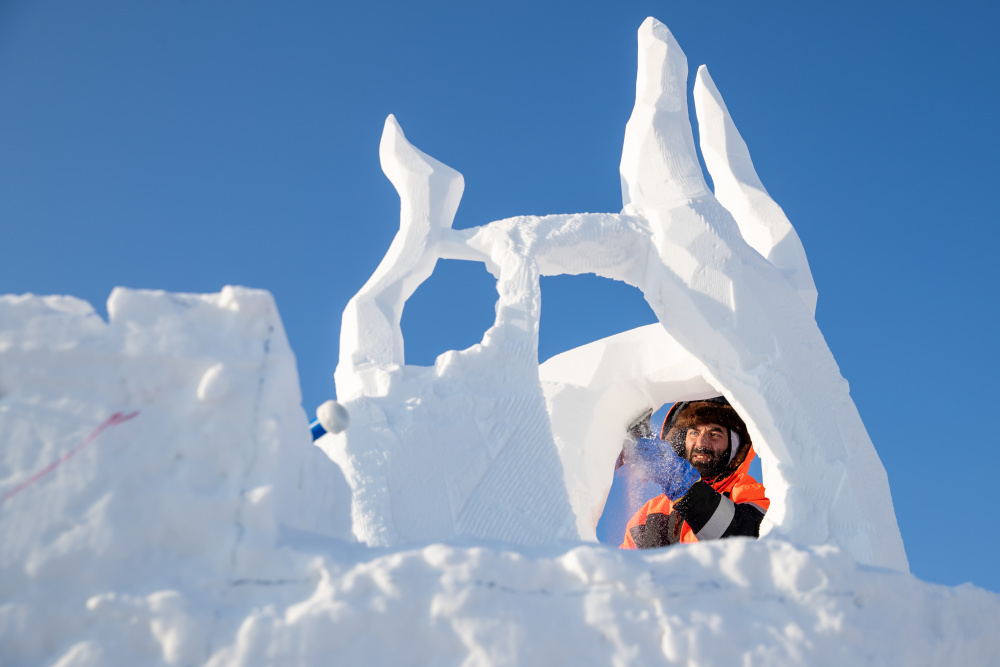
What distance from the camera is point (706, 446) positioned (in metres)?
6.35

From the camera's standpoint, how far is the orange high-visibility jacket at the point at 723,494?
5.91 m

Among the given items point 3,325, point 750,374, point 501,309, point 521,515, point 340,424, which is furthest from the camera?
point 750,374

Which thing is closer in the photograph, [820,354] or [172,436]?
[172,436]

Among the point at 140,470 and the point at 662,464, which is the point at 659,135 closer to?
the point at 662,464

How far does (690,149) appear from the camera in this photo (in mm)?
5262

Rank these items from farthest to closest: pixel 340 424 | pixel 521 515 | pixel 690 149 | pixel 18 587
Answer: pixel 690 149, pixel 521 515, pixel 340 424, pixel 18 587

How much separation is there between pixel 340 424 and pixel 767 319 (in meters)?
3.40

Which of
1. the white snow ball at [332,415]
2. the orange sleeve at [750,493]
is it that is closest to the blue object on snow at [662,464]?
the orange sleeve at [750,493]

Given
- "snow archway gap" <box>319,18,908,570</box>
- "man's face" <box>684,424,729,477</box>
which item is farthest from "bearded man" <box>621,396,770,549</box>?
"snow archway gap" <box>319,18,908,570</box>

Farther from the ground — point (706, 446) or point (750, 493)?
→ point (706, 446)

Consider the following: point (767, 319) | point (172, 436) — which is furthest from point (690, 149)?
point (172, 436)

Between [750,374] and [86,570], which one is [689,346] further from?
[86,570]

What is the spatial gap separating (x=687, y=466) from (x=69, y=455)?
5.34 metres

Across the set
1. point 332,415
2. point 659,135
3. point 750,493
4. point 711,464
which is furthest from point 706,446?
point 332,415
